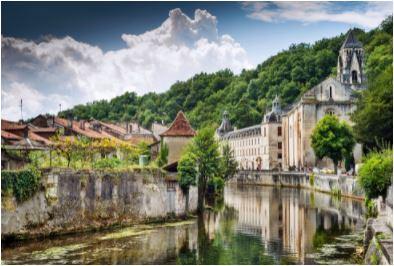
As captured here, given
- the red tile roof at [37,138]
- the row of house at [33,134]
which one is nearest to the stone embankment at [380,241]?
the row of house at [33,134]

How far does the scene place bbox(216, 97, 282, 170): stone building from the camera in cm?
7338

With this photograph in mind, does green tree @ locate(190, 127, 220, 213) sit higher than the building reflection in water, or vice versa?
green tree @ locate(190, 127, 220, 213)

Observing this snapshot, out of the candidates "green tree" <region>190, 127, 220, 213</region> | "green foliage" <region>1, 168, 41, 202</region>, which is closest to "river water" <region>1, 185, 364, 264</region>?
"green tree" <region>190, 127, 220, 213</region>

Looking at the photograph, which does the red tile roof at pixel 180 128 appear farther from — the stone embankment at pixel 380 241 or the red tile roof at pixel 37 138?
the stone embankment at pixel 380 241

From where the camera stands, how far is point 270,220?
2616cm

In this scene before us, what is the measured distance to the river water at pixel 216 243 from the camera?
1659 cm

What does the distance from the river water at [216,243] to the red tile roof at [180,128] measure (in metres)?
4.19

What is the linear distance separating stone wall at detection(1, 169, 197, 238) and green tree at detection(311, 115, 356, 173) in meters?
26.2

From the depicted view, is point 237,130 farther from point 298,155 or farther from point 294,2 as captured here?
point 294,2

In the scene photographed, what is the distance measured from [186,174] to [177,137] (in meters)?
4.02

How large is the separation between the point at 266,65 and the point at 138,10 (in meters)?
50.3

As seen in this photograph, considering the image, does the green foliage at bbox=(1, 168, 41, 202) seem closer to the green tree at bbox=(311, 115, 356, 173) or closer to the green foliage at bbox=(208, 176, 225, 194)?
the green foliage at bbox=(208, 176, 225, 194)

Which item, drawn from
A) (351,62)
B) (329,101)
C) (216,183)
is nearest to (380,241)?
(216,183)

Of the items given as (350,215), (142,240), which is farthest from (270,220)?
(142,240)
